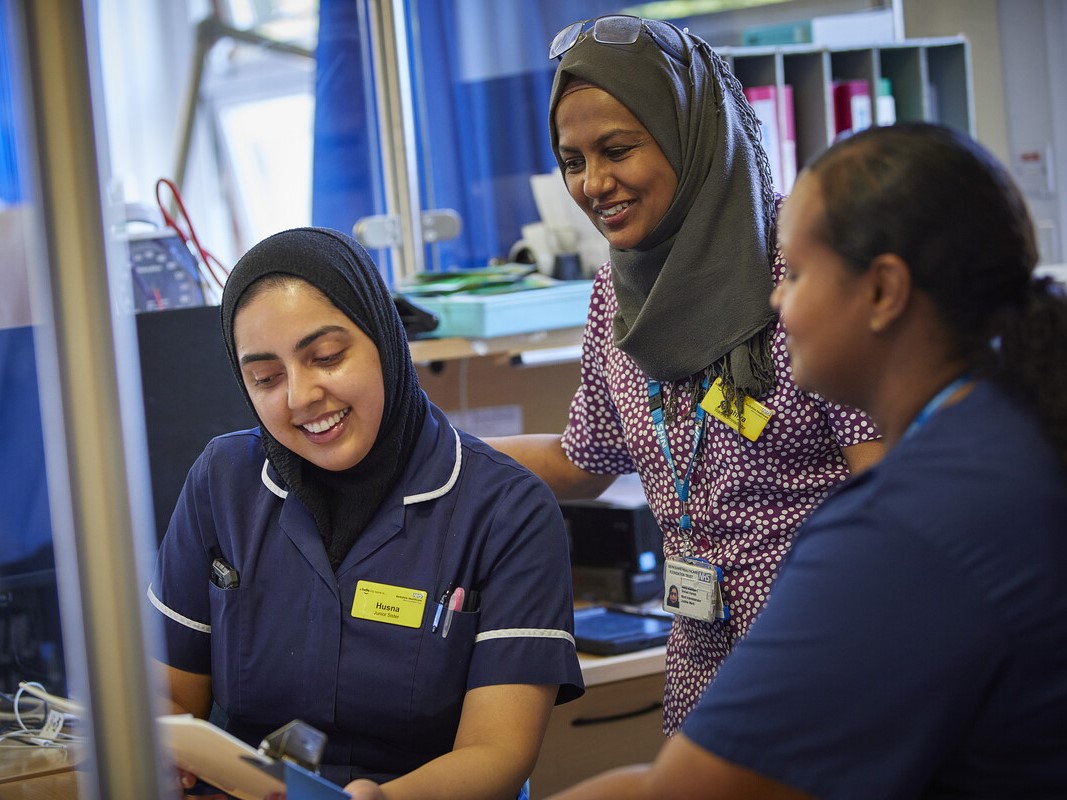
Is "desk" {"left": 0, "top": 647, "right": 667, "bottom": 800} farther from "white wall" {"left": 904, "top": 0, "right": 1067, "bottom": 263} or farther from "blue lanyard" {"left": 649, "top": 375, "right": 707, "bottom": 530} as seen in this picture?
"white wall" {"left": 904, "top": 0, "right": 1067, "bottom": 263}

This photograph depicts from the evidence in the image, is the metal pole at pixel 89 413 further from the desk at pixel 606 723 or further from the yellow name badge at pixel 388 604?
the desk at pixel 606 723

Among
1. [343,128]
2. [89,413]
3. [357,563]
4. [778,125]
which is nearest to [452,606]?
[357,563]

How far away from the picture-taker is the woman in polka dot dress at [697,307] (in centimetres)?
154

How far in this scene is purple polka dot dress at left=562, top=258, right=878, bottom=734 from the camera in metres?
1.52

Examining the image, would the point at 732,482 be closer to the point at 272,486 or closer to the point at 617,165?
the point at 617,165

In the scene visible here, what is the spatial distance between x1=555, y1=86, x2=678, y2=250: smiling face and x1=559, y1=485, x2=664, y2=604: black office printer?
885mm

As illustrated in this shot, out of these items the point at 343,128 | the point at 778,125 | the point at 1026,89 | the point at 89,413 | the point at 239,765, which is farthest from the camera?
the point at 1026,89

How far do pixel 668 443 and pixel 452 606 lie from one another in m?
0.39

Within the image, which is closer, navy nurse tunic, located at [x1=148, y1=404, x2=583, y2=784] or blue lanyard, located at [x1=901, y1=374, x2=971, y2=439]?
blue lanyard, located at [x1=901, y1=374, x2=971, y2=439]

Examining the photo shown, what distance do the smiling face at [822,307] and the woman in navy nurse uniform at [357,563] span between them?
1.95 feet

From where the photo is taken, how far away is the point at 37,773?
1.43m

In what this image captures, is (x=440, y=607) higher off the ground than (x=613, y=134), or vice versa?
(x=613, y=134)

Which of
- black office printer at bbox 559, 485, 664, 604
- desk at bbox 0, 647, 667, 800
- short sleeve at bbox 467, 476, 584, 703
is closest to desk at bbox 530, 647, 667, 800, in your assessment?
desk at bbox 0, 647, 667, 800

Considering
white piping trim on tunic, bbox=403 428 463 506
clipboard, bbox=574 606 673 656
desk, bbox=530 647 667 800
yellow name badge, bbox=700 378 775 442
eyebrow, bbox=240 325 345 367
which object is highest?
eyebrow, bbox=240 325 345 367
